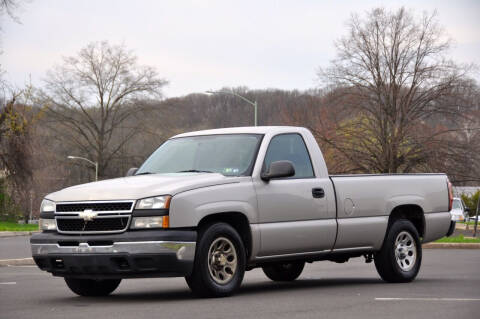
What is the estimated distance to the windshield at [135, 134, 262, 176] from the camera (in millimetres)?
11398

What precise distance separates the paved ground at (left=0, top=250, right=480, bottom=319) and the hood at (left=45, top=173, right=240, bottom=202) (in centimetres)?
118

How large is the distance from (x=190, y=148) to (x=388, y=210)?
9.76 feet

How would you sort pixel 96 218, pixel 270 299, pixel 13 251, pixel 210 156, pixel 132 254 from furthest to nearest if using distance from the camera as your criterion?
pixel 13 251
pixel 210 156
pixel 270 299
pixel 96 218
pixel 132 254

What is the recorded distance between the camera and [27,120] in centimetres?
5000

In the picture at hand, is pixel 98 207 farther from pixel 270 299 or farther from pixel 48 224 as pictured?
pixel 270 299

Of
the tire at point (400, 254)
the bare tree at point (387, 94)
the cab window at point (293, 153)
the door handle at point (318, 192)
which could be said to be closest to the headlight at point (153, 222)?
the cab window at point (293, 153)

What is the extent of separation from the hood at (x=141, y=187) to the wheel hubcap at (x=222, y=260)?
2.27 ft

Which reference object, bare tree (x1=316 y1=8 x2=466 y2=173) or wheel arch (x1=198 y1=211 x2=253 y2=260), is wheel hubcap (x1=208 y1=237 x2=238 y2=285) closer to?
wheel arch (x1=198 y1=211 x2=253 y2=260)

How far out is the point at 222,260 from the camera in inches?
420

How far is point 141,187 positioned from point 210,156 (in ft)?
5.16

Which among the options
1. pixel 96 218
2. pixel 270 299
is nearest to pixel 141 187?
pixel 96 218

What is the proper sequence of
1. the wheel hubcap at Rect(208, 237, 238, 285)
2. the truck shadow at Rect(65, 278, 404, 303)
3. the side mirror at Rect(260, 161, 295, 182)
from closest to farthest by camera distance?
the wheel hubcap at Rect(208, 237, 238, 285) < the truck shadow at Rect(65, 278, 404, 303) < the side mirror at Rect(260, 161, 295, 182)

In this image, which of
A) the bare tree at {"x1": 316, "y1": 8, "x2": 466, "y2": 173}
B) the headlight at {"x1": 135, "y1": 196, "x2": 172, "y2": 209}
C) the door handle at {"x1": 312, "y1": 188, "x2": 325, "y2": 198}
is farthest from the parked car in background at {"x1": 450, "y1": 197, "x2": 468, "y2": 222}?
the headlight at {"x1": 135, "y1": 196, "x2": 172, "y2": 209}

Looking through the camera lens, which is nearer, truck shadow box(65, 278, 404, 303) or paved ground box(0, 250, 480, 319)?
paved ground box(0, 250, 480, 319)
